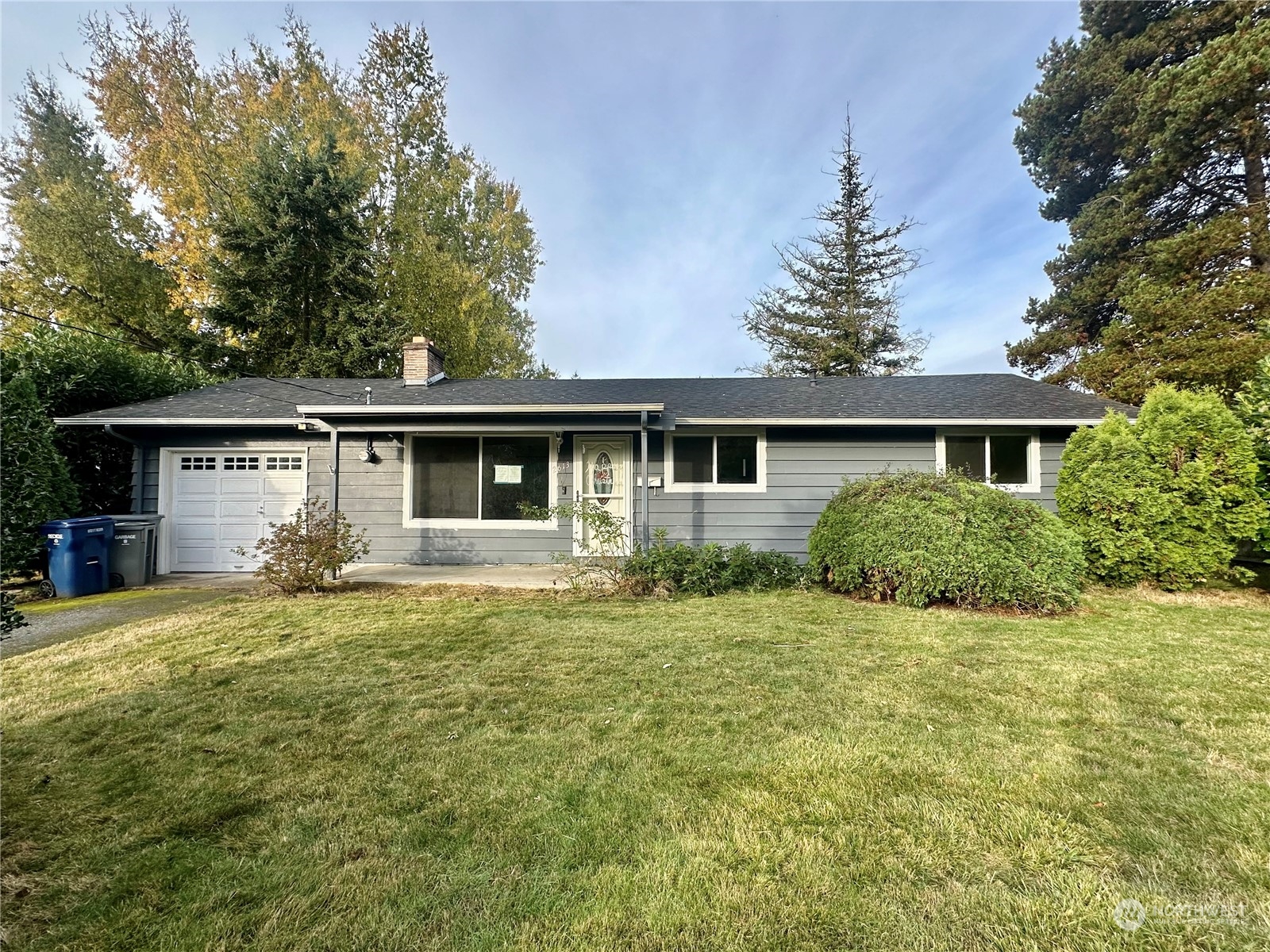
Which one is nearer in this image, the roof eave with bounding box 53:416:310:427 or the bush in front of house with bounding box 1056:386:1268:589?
the bush in front of house with bounding box 1056:386:1268:589

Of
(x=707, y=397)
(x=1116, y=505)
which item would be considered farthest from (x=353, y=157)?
(x=1116, y=505)

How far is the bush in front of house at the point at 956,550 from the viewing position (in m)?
5.31

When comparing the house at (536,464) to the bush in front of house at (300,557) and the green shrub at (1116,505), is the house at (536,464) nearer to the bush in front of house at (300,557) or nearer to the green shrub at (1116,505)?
the green shrub at (1116,505)

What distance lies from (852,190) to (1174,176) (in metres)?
10.4

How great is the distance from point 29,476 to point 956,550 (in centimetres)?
1055

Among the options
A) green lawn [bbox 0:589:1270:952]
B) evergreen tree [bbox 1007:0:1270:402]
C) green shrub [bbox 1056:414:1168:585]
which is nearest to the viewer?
green lawn [bbox 0:589:1270:952]

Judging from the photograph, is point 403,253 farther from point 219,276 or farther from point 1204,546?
point 1204,546

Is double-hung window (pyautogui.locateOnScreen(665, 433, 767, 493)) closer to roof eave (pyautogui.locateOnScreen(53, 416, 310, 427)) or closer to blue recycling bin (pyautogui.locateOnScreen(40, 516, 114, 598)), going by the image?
roof eave (pyautogui.locateOnScreen(53, 416, 310, 427))

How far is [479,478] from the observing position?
8.24m

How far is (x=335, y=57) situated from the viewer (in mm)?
17297

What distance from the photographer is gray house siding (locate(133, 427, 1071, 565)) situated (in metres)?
7.80

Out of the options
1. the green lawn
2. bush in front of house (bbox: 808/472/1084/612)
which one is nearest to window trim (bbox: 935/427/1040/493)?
bush in front of house (bbox: 808/472/1084/612)

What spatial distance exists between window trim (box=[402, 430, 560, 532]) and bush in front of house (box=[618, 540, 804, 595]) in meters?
2.05

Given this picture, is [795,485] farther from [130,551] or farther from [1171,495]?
[130,551]
